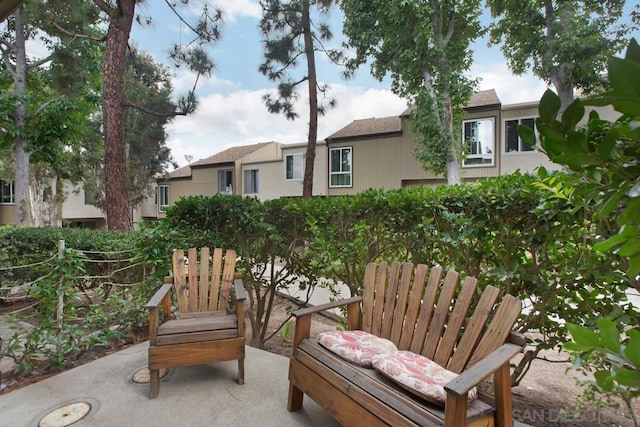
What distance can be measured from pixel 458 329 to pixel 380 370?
48cm

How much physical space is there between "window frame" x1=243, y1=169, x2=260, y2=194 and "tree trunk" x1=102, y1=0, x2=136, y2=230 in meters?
12.5

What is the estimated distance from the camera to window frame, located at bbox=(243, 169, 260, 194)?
1817 cm

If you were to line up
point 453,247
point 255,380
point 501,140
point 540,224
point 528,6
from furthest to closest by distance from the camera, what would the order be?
point 501,140 < point 528,6 < point 255,380 < point 453,247 < point 540,224

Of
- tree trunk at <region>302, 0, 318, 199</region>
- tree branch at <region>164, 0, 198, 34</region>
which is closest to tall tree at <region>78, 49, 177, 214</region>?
tree trunk at <region>302, 0, 318, 199</region>

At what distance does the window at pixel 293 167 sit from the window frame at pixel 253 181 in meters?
2.11

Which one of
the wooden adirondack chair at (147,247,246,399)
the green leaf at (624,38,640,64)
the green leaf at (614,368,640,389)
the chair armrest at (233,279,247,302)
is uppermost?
the green leaf at (624,38,640,64)

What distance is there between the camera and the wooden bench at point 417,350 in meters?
1.40

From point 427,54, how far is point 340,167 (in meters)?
6.11

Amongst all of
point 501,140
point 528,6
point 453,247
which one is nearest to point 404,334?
point 453,247

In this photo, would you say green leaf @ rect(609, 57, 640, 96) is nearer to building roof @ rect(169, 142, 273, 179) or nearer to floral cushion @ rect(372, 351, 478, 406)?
floral cushion @ rect(372, 351, 478, 406)

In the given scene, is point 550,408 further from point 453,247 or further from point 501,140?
point 501,140

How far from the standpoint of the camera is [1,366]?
2.89 meters

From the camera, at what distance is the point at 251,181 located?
1848 centimetres

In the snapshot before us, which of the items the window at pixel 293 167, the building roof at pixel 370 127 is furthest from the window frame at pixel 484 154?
the window at pixel 293 167
